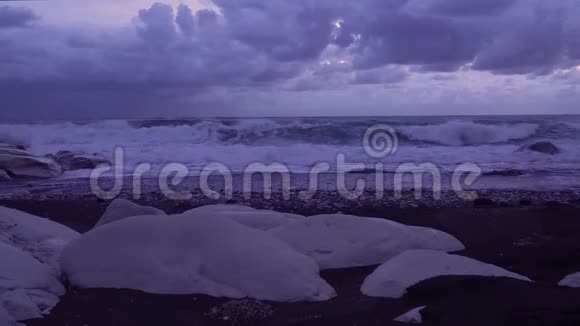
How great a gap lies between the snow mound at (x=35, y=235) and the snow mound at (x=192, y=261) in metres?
0.48

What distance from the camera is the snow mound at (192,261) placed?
14.1 feet

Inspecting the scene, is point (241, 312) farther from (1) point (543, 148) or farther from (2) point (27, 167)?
(1) point (543, 148)

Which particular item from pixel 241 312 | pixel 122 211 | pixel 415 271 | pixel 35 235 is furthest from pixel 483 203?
pixel 35 235

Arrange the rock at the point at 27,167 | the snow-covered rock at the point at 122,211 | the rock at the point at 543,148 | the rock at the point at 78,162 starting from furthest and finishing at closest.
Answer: the rock at the point at 543,148 < the rock at the point at 78,162 < the rock at the point at 27,167 < the snow-covered rock at the point at 122,211

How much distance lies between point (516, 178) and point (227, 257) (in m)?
11.2

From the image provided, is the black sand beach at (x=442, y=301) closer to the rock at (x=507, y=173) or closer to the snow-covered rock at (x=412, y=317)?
the snow-covered rock at (x=412, y=317)

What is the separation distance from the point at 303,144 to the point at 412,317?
2138 centimetres

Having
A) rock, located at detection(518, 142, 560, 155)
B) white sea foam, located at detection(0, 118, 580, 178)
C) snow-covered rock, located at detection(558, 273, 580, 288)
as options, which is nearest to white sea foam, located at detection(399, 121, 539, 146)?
white sea foam, located at detection(0, 118, 580, 178)

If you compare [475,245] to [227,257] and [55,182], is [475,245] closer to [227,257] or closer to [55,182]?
[227,257]

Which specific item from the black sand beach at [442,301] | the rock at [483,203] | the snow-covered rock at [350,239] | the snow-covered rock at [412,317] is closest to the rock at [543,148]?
the rock at [483,203]

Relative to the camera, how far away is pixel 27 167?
15.3m

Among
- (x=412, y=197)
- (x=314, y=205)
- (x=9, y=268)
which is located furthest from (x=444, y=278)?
(x=412, y=197)

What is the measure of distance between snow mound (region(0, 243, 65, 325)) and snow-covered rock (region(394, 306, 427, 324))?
2.47 metres

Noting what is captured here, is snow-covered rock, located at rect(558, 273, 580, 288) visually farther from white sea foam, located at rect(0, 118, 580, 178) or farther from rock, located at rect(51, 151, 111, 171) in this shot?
rock, located at rect(51, 151, 111, 171)
